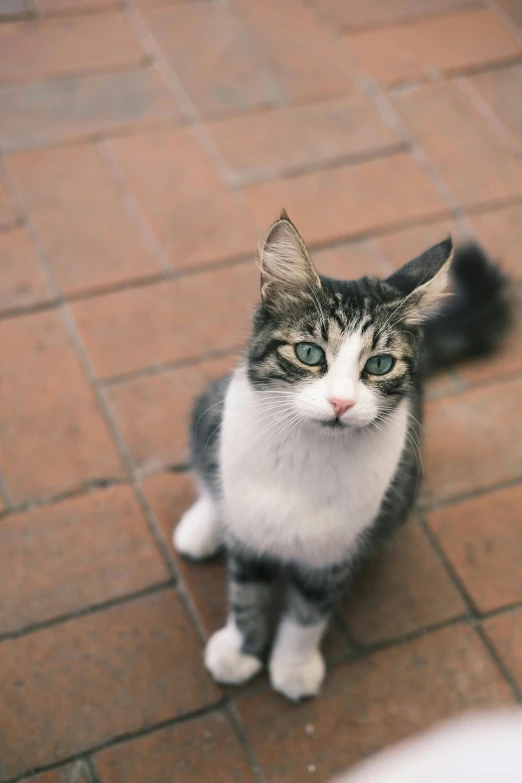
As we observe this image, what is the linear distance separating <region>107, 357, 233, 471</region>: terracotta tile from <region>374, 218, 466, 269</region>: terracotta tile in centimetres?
56

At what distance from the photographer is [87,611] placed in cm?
169

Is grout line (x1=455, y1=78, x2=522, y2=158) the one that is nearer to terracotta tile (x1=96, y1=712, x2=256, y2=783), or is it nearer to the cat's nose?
the cat's nose

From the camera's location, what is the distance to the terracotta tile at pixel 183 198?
2.27 metres

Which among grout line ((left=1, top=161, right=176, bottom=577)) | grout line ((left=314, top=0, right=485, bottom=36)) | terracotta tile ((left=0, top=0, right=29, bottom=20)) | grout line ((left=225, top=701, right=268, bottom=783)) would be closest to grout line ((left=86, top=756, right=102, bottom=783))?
grout line ((left=225, top=701, right=268, bottom=783))

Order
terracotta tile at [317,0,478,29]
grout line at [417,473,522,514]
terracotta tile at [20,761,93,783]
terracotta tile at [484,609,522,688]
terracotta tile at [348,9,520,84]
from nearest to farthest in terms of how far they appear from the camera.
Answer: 1. terracotta tile at [20,761,93,783]
2. terracotta tile at [484,609,522,688]
3. grout line at [417,473,522,514]
4. terracotta tile at [348,9,520,84]
5. terracotta tile at [317,0,478,29]

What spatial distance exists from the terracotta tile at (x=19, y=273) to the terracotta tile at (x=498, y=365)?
1.04 m

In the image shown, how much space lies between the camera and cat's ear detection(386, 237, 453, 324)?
1.29 meters

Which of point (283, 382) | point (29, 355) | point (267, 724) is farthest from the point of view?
point (29, 355)

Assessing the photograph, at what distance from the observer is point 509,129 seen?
2629mm

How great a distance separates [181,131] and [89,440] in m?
1.03

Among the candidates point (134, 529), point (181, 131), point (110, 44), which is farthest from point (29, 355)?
point (110, 44)

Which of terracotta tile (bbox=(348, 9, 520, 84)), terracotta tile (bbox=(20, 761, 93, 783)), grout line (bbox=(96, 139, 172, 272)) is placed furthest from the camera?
terracotta tile (bbox=(348, 9, 520, 84))

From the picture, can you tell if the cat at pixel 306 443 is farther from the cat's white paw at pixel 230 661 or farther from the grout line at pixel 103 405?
the grout line at pixel 103 405

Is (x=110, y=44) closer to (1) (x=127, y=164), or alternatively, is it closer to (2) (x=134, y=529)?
(1) (x=127, y=164)
